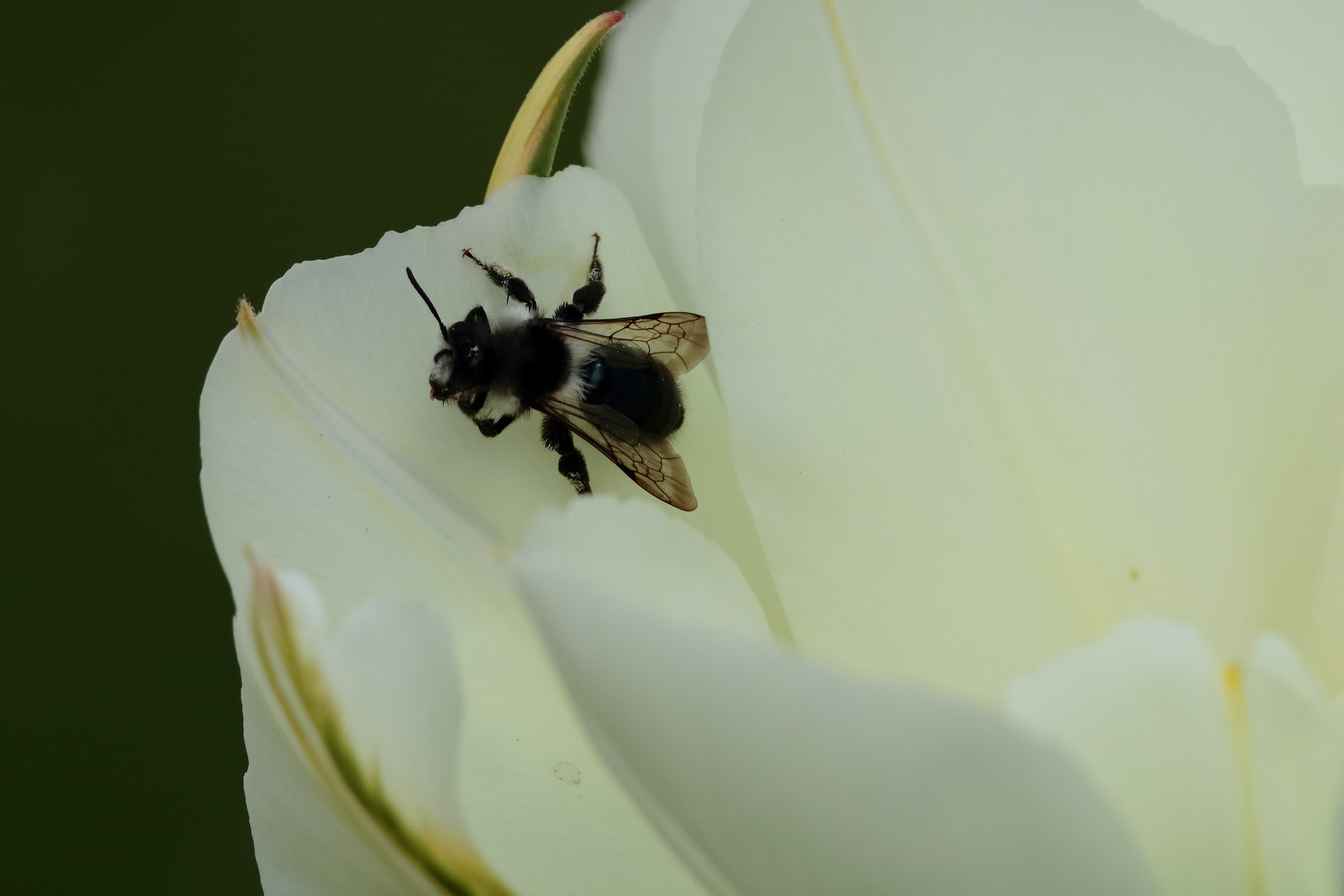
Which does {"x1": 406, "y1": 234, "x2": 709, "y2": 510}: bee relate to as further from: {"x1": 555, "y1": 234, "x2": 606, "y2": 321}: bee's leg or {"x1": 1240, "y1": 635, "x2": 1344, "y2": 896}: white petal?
{"x1": 1240, "y1": 635, "x2": 1344, "y2": 896}: white petal

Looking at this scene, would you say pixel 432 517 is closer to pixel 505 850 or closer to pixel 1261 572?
pixel 505 850

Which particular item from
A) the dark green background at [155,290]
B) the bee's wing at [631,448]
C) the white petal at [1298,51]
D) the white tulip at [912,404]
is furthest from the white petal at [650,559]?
the dark green background at [155,290]

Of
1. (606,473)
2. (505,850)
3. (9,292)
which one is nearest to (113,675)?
(9,292)

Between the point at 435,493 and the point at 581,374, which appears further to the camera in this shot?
the point at 581,374

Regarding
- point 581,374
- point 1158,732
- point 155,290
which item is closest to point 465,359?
point 581,374

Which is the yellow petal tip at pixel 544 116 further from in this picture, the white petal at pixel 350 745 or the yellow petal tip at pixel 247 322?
the white petal at pixel 350 745

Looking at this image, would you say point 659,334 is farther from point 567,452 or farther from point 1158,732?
point 1158,732
